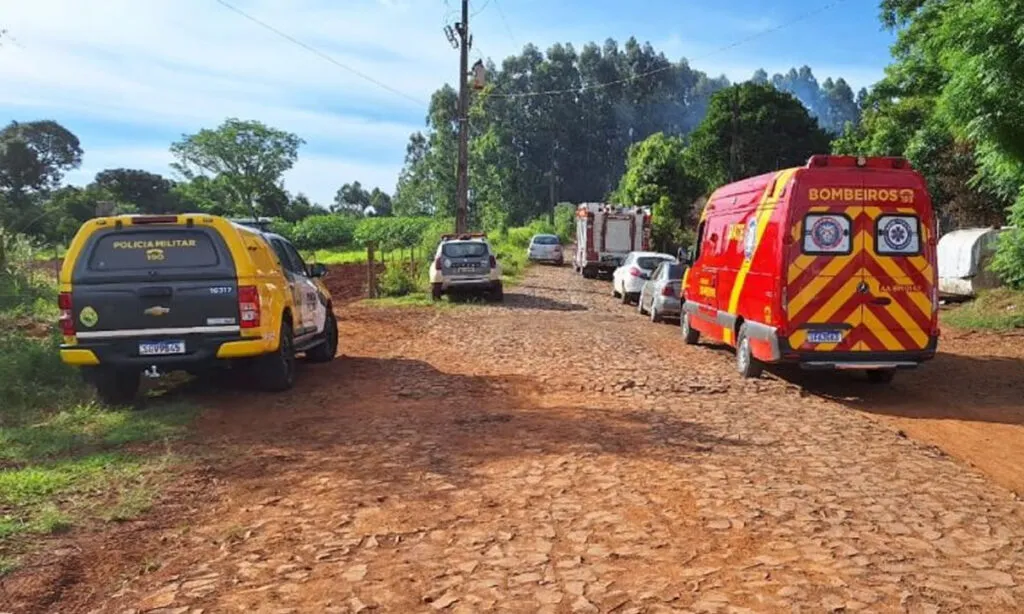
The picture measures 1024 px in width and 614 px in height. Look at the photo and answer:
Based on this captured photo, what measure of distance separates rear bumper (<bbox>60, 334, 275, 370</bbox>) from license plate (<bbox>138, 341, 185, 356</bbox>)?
0.10 ft

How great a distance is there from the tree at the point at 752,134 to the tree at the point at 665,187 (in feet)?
5.10

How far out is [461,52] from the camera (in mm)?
25391

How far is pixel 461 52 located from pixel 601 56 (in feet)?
211

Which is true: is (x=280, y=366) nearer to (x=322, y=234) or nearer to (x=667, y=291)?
(x=667, y=291)

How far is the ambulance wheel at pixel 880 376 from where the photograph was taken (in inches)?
376

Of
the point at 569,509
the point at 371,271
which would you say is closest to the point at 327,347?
the point at 569,509

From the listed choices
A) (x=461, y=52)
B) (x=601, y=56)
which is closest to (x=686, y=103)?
(x=601, y=56)

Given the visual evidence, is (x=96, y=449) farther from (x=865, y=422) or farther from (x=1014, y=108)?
(x=1014, y=108)

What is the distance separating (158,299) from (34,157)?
2888 inches

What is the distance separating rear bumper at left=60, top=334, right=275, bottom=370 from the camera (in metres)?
7.53

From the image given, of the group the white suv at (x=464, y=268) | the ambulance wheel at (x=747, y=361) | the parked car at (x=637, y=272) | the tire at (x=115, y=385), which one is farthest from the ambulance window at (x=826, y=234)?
the white suv at (x=464, y=268)

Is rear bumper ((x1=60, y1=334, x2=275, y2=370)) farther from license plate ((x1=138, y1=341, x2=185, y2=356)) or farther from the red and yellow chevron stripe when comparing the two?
the red and yellow chevron stripe

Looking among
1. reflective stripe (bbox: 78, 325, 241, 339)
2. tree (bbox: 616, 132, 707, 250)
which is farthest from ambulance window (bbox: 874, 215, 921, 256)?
tree (bbox: 616, 132, 707, 250)

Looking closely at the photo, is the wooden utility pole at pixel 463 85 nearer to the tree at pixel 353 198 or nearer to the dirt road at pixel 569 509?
the dirt road at pixel 569 509
